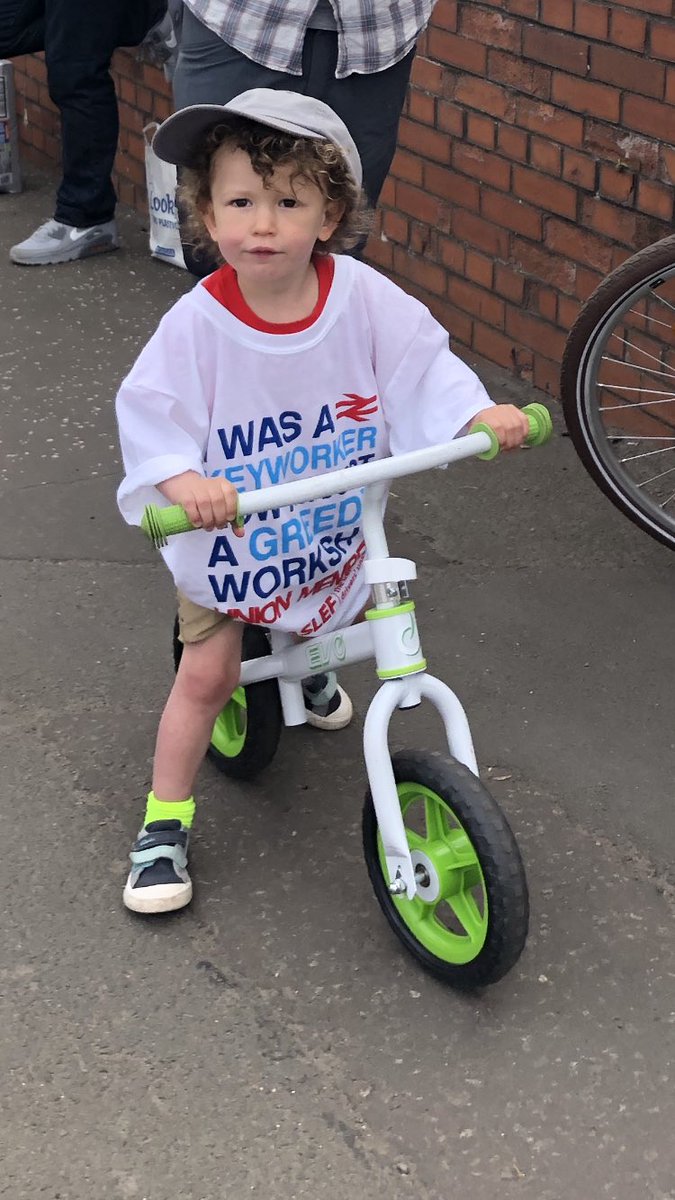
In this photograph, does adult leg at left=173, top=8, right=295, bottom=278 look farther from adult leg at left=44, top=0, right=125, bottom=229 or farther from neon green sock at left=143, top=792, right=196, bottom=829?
adult leg at left=44, top=0, right=125, bottom=229

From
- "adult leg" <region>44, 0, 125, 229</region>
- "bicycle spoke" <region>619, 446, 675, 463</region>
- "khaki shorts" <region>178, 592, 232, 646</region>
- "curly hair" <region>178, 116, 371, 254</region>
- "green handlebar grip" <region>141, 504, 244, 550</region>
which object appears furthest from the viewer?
"adult leg" <region>44, 0, 125, 229</region>

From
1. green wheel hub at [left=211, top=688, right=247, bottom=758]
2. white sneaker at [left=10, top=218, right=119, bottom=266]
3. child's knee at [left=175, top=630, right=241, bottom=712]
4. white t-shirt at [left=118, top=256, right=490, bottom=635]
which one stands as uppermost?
white t-shirt at [left=118, top=256, right=490, bottom=635]

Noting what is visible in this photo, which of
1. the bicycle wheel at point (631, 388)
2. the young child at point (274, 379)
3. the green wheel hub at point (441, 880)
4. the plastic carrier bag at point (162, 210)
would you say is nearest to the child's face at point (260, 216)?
the young child at point (274, 379)

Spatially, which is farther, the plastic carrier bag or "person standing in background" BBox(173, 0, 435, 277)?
the plastic carrier bag

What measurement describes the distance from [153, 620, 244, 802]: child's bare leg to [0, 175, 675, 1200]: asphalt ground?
0.68 feet

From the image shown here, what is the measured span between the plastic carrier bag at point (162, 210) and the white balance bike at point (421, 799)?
354 cm

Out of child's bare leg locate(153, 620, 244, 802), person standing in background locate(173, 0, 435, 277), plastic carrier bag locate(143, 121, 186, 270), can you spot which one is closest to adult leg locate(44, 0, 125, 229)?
plastic carrier bag locate(143, 121, 186, 270)

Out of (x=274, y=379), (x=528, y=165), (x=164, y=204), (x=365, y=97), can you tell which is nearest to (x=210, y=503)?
(x=274, y=379)

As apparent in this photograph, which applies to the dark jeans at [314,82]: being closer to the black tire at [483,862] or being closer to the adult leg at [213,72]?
the adult leg at [213,72]

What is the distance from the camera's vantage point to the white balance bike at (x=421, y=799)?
2473 millimetres

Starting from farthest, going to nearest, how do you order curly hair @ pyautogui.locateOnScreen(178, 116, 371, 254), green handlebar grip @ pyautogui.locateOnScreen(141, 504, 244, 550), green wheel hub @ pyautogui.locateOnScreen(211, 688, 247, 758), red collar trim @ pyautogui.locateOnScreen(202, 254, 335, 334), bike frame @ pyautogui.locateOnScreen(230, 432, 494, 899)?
1. green wheel hub @ pyautogui.locateOnScreen(211, 688, 247, 758)
2. red collar trim @ pyautogui.locateOnScreen(202, 254, 335, 334)
3. curly hair @ pyautogui.locateOnScreen(178, 116, 371, 254)
4. bike frame @ pyautogui.locateOnScreen(230, 432, 494, 899)
5. green handlebar grip @ pyautogui.locateOnScreen(141, 504, 244, 550)

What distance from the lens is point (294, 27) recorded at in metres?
3.58

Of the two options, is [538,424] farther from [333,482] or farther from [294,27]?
[294,27]

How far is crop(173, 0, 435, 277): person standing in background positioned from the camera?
3588 millimetres
